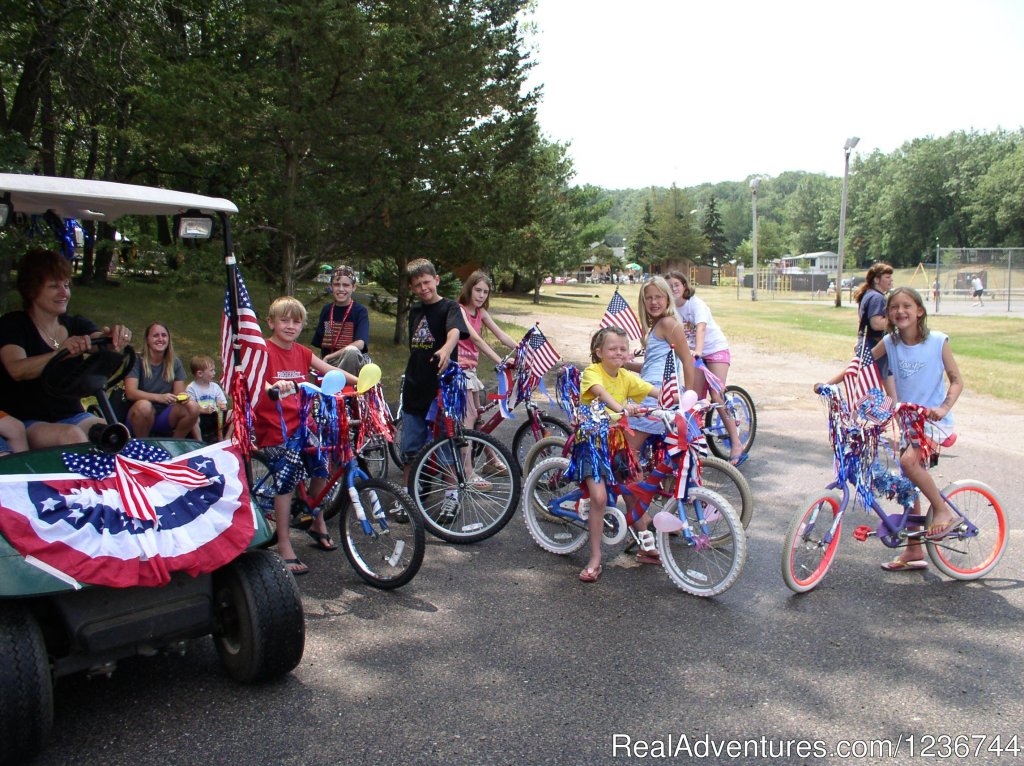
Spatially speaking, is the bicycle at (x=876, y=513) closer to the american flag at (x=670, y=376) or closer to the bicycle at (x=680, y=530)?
the bicycle at (x=680, y=530)

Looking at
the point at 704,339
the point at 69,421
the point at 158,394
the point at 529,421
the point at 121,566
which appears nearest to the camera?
the point at 121,566

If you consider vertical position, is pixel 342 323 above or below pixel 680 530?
above

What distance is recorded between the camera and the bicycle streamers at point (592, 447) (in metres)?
5.09

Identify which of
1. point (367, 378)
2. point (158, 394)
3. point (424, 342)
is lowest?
point (158, 394)

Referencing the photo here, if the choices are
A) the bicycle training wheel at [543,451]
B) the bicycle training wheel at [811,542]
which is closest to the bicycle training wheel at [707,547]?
the bicycle training wheel at [811,542]

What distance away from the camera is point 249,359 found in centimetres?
453

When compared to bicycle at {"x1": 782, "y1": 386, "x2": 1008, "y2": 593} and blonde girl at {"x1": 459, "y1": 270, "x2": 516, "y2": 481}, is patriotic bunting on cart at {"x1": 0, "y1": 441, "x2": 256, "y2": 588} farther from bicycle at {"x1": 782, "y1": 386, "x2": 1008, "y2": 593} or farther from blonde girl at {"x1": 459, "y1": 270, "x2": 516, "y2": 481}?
bicycle at {"x1": 782, "y1": 386, "x2": 1008, "y2": 593}

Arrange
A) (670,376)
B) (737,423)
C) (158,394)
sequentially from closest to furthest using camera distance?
(670,376) → (158,394) → (737,423)

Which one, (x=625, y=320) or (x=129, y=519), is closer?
(x=129, y=519)

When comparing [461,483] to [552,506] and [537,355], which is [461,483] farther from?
[537,355]

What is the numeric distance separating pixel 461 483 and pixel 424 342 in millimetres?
1161

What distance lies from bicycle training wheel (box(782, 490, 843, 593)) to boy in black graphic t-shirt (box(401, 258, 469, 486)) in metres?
2.75

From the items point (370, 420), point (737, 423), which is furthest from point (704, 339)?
point (370, 420)

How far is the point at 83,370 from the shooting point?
4328mm
